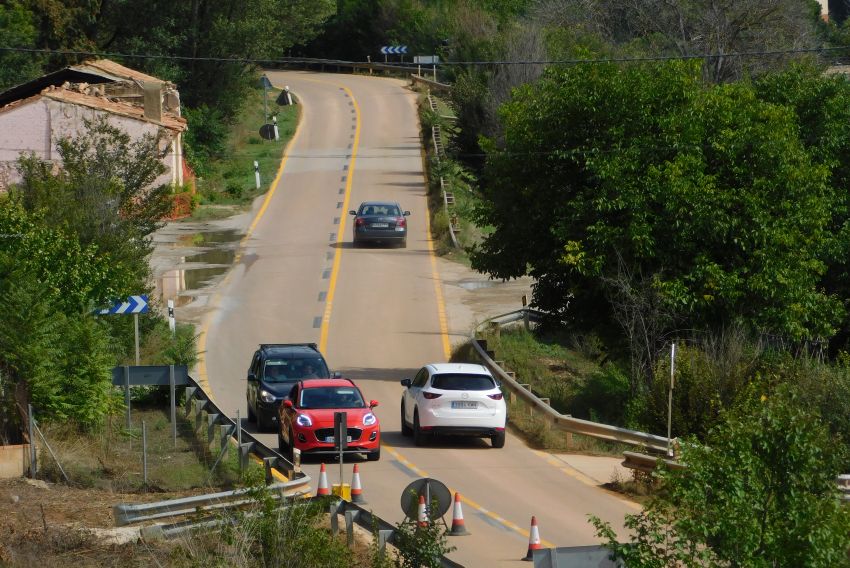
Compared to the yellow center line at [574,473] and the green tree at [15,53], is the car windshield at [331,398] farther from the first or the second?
the green tree at [15,53]

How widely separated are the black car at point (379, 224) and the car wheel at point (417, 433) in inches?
892

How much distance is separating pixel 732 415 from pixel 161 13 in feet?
198

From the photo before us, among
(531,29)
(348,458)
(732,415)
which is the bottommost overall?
(348,458)

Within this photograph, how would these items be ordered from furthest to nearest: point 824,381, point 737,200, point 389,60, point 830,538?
point 389,60
point 737,200
point 824,381
point 830,538

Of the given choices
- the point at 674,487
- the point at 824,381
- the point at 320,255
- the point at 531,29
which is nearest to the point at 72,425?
the point at 824,381

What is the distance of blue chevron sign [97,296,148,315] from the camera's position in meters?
26.5

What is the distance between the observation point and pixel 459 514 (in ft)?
55.7

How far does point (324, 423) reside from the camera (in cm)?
2202

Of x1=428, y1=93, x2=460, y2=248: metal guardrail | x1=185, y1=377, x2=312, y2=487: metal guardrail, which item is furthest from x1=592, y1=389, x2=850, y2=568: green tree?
x1=428, y1=93, x2=460, y2=248: metal guardrail

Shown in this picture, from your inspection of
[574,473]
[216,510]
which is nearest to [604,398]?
[574,473]

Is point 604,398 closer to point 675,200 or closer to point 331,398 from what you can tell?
point 675,200

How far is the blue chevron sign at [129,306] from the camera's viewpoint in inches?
1043

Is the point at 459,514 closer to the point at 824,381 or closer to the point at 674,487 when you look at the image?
the point at 674,487

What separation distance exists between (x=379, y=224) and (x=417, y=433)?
75.9ft
